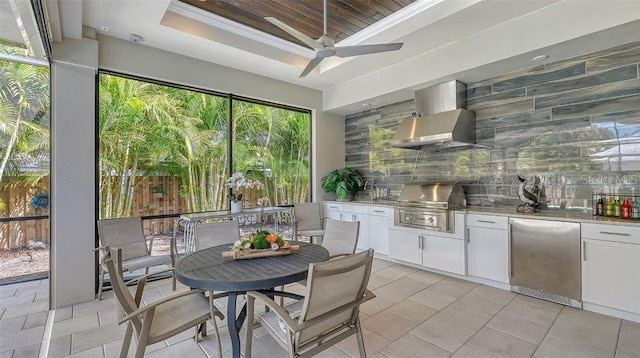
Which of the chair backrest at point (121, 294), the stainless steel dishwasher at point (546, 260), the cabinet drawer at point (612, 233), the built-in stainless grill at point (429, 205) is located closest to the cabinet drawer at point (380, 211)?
the built-in stainless grill at point (429, 205)

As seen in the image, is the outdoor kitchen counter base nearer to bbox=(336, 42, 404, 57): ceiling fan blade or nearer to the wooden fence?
bbox=(336, 42, 404, 57): ceiling fan blade

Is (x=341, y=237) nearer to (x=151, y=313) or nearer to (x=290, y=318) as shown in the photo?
(x=290, y=318)

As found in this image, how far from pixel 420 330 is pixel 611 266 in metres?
1.90

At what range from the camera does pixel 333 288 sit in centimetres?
165

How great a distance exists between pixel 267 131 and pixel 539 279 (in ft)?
13.9

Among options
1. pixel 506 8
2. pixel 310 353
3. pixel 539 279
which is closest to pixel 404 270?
pixel 539 279

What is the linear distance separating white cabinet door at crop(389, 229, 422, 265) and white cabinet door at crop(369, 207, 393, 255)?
14cm

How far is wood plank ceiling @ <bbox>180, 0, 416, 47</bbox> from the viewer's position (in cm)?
317

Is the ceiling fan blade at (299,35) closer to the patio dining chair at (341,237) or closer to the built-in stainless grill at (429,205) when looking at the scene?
the patio dining chair at (341,237)

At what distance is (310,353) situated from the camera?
1647mm

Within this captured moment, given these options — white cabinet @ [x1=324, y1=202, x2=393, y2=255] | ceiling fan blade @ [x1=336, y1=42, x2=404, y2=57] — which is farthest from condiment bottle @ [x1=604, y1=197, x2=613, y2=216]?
ceiling fan blade @ [x1=336, y1=42, x2=404, y2=57]

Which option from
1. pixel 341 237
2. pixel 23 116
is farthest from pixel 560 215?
pixel 23 116

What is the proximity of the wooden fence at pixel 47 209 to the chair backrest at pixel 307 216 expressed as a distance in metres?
1.68

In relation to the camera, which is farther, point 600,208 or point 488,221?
point 488,221
